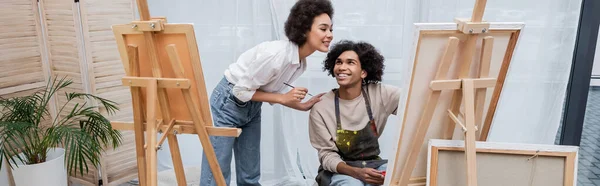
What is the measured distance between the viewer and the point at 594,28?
212 cm

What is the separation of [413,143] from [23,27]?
6.75 ft

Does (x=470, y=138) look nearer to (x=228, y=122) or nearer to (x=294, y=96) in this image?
(x=294, y=96)

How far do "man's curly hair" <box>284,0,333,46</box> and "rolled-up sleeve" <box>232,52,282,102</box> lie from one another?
12cm

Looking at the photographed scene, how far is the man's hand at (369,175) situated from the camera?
1.68 metres

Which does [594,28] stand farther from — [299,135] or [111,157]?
[111,157]

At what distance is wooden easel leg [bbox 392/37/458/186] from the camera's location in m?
1.29

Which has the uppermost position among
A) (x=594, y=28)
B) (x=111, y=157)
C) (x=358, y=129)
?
(x=594, y=28)

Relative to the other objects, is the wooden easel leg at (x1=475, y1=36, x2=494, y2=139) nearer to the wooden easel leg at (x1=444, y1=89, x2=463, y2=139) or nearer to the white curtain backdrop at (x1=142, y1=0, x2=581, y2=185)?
the wooden easel leg at (x1=444, y1=89, x2=463, y2=139)

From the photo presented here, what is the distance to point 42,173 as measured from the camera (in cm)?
209

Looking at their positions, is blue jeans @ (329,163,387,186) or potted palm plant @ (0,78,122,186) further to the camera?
potted palm plant @ (0,78,122,186)

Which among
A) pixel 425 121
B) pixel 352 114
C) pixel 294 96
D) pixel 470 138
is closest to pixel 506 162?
pixel 470 138

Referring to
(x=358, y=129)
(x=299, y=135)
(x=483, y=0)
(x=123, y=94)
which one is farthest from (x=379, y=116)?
(x=123, y=94)

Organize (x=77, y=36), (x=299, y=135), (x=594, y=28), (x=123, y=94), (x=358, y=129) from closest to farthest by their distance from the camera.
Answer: (x=358, y=129), (x=594, y=28), (x=77, y=36), (x=123, y=94), (x=299, y=135)

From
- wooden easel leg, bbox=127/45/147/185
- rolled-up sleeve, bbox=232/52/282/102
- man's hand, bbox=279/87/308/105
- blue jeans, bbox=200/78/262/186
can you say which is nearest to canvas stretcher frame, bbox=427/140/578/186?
man's hand, bbox=279/87/308/105
